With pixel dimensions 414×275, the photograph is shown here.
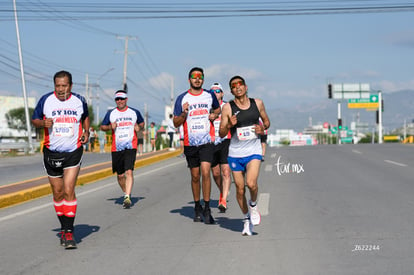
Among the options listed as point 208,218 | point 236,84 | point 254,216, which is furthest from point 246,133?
point 208,218

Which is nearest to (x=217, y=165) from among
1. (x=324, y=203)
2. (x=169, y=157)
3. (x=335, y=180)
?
(x=324, y=203)

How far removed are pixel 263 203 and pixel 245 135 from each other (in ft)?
10.0

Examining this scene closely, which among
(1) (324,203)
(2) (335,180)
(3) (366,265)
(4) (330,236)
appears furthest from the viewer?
(2) (335,180)

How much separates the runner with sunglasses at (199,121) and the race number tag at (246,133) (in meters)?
1.08

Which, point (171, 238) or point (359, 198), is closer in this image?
point (171, 238)

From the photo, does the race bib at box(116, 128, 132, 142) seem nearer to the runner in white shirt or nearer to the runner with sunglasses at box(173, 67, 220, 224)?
the runner with sunglasses at box(173, 67, 220, 224)

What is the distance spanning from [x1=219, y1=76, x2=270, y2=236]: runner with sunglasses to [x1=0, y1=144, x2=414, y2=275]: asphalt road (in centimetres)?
52

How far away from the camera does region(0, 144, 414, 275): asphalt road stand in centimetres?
543

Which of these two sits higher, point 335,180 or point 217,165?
point 217,165

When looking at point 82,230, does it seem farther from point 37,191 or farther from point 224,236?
point 37,191

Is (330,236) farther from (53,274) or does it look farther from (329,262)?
(53,274)

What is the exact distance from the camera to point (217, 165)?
353 inches

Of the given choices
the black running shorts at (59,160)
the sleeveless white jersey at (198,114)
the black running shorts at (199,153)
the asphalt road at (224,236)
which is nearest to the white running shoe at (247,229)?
the asphalt road at (224,236)

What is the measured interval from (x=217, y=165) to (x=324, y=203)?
1.99 m
